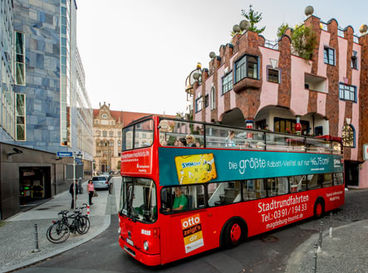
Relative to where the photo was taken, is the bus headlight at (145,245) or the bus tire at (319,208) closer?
the bus headlight at (145,245)

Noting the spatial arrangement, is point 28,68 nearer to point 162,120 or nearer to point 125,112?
point 162,120

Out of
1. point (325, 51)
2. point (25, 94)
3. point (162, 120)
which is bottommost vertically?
point (162, 120)

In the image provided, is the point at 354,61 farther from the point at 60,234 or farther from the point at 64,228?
the point at 60,234

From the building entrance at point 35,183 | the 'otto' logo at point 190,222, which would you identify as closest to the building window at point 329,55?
the 'otto' logo at point 190,222

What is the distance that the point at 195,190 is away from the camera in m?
5.90

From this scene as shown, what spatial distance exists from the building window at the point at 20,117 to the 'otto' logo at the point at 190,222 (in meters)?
26.0

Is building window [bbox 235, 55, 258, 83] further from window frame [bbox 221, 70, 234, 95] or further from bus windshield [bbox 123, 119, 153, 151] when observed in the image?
bus windshield [bbox 123, 119, 153, 151]

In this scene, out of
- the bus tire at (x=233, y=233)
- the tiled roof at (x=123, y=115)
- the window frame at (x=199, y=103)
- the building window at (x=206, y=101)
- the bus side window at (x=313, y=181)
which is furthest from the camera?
the tiled roof at (x=123, y=115)

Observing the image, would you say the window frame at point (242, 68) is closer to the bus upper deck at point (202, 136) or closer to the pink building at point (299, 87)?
the pink building at point (299, 87)

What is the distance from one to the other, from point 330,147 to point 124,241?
11440 mm

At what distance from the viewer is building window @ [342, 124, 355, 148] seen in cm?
2112

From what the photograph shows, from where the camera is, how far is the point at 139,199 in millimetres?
5578

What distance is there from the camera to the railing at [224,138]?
19.1ft

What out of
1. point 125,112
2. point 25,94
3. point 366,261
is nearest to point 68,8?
point 25,94
